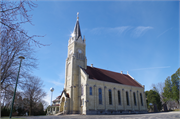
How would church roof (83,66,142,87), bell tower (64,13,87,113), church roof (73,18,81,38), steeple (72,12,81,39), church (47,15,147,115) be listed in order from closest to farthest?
church (47,15,147,115) → bell tower (64,13,87,113) → church roof (83,66,142,87) → steeple (72,12,81,39) → church roof (73,18,81,38)

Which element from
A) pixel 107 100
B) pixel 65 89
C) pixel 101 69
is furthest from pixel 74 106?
pixel 101 69

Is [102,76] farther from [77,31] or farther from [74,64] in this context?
[77,31]

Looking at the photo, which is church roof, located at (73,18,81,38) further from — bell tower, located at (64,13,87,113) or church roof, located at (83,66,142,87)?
church roof, located at (83,66,142,87)

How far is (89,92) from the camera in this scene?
108ft

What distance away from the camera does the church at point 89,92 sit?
32.9 meters

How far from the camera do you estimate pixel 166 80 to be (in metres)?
55.0

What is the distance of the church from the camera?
32938 mm

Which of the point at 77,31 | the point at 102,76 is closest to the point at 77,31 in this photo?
the point at 77,31

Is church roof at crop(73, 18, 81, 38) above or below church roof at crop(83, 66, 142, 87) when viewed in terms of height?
above

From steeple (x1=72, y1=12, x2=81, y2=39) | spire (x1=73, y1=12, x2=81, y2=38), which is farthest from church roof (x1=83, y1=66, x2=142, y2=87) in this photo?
spire (x1=73, y1=12, x2=81, y2=38)

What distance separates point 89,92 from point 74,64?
9.65 meters

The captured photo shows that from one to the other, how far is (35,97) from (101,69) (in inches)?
889

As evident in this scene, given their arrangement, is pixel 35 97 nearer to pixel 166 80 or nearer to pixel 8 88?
pixel 8 88

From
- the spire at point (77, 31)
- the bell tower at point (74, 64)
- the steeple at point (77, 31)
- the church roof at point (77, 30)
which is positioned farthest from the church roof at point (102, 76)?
the church roof at point (77, 30)
